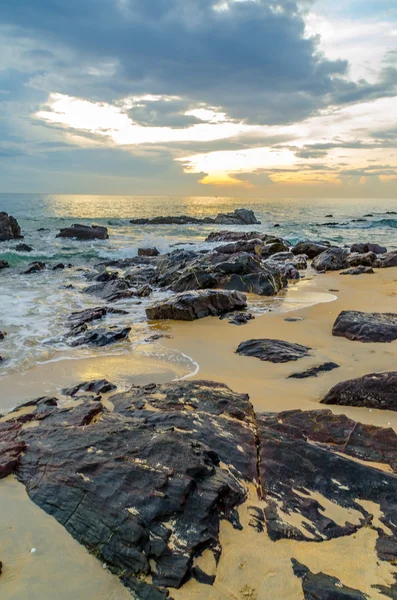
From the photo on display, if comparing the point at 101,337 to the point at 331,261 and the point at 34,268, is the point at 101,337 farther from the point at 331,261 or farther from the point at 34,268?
the point at 331,261

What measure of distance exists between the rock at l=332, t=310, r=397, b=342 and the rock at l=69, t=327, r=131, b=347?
150 inches

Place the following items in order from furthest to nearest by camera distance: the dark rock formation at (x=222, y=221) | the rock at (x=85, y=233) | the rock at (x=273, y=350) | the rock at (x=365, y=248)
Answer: the dark rock formation at (x=222, y=221) → the rock at (x=85, y=233) → the rock at (x=365, y=248) → the rock at (x=273, y=350)


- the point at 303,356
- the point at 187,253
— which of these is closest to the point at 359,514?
the point at 303,356

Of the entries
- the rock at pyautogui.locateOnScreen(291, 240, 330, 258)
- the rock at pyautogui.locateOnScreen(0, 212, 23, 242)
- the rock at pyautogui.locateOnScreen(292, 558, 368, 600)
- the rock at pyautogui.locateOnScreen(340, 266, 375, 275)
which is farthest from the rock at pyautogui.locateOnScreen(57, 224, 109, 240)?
the rock at pyautogui.locateOnScreen(292, 558, 368, 600)

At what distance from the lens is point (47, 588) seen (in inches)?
83.4

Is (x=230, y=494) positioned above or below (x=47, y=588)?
above

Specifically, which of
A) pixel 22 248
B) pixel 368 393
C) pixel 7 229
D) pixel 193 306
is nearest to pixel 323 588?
pixel 368 393

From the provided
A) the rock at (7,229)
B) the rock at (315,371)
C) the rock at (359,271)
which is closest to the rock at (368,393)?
the rock at (315,371)

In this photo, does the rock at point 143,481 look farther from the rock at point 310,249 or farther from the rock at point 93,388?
the rock at point 310,249

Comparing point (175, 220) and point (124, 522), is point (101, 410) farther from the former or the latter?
point (175, 220)

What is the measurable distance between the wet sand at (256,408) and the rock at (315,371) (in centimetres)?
9

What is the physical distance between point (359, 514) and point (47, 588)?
195 cm

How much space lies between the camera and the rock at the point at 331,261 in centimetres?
1614

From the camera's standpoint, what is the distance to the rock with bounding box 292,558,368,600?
203 cm
